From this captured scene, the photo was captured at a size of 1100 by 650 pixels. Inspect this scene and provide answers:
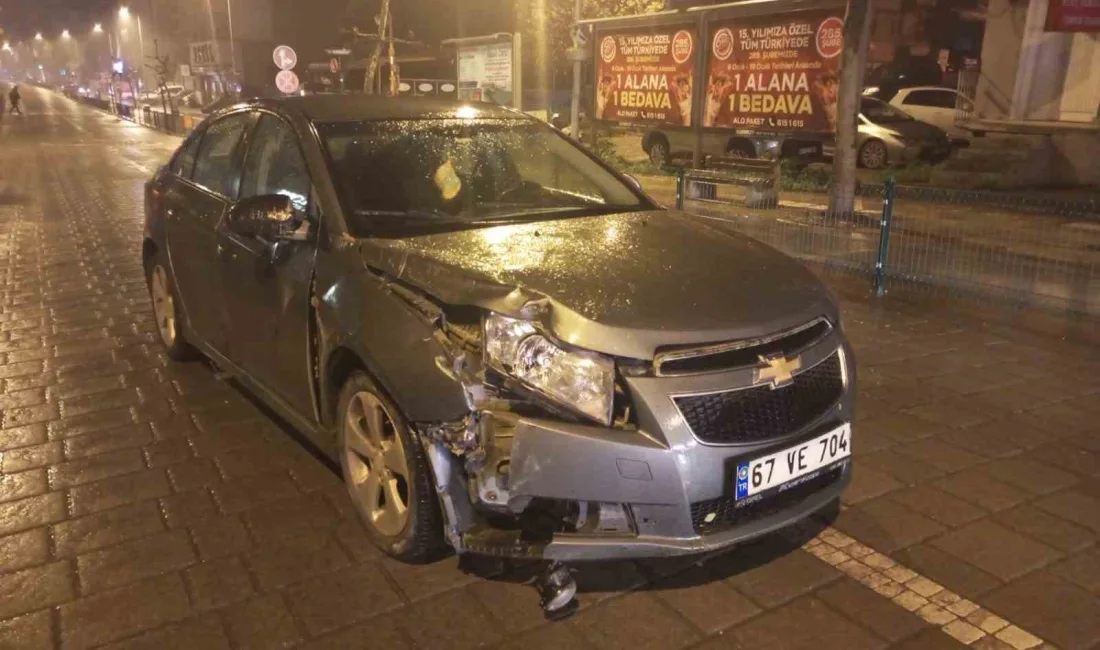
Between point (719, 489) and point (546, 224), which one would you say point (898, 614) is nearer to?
point (719, 489)

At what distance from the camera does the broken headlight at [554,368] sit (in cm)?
276

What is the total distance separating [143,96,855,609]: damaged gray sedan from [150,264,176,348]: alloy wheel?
1520mm

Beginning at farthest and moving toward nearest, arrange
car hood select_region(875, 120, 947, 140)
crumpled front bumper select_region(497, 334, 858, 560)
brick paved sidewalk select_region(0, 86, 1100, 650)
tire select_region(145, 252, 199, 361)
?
car hood select_region(875, 120, 947, 140) < tire select_region(145, 252, 199, 361) < brick paved sidewalk select_region(0, 86, 1100, 650) < crumpled front bumper select_region(497, 334, 858, 560)

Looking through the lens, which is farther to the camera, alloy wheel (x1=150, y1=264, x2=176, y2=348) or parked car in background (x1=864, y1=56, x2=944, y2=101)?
parked car in background (x1=864, y1=56, x2=944, y2=101)

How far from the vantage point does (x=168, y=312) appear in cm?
574

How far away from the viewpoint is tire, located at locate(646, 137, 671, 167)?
61.3 feet

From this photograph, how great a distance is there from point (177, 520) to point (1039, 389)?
4.87 metres

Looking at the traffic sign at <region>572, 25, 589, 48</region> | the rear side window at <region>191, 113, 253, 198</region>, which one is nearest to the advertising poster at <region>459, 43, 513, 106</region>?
the traffic sign at <region>572, 25, 589, 48</region>

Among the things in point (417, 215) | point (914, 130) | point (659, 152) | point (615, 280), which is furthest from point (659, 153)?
point (615, 280)

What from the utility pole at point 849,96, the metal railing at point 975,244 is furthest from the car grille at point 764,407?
the utility pole at point 849,96

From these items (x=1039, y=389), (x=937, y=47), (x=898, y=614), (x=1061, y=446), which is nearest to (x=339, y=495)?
(x=898, y=614)

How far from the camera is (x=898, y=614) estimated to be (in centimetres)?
302

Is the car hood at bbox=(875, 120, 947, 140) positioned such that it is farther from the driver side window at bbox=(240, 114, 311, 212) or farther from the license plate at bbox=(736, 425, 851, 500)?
the license plate at bbox=(736, 425, 851, 500)

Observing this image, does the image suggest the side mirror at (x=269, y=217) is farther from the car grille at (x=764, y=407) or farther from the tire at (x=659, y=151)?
the tire at (x=659, y=151)
